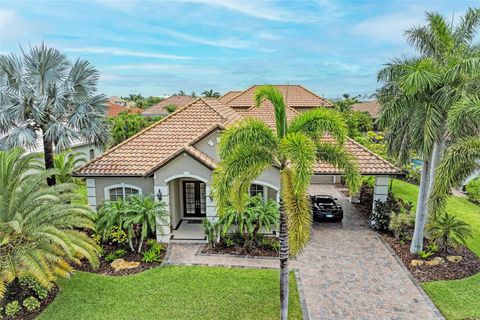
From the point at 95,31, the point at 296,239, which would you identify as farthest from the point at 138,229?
the point at 95,31

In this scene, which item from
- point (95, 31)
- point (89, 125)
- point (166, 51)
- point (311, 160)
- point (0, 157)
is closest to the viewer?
point (311, 160)

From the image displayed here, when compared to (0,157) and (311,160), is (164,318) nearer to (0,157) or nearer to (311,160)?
(311,160)

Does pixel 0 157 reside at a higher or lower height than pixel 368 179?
higher

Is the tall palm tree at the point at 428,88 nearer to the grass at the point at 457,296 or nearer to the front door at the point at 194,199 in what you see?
the grass at the point at 457,296

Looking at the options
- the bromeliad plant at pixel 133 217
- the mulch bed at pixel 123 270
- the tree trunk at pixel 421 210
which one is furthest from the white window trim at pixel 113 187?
the tree trunk at pixel 421 210

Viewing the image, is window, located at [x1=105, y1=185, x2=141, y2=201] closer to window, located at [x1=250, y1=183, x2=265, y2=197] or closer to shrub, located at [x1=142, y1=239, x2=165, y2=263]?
shrub, located at [x1=142, y1=239, x2=165, y2=263]

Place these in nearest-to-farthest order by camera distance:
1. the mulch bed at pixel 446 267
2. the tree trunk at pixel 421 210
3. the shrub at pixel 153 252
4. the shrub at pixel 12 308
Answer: the shrub at pixel 12 308, the mulch bed at pixel 446 267, the tree trunk at pixel 421 210, the shrub at pixel 153 252

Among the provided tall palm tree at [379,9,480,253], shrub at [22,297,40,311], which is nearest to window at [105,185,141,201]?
shrub at [22,297,40,311]
